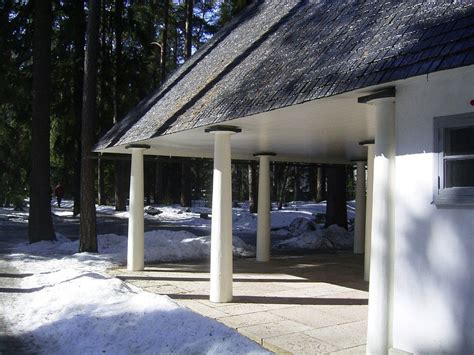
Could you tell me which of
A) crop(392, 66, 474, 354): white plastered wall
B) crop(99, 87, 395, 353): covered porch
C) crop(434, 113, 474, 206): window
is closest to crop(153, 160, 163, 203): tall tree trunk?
crop(99, 87, 395, 353): covered porch

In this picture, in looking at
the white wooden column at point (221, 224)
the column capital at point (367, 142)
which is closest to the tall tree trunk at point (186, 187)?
the column capital at point (367, 142)

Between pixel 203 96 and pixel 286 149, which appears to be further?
pixel 286 149

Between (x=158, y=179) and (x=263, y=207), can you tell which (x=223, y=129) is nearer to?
(x=263, y=207)

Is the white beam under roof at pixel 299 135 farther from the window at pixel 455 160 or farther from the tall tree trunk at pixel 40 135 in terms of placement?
the tall tree trunk at pixel 40 135

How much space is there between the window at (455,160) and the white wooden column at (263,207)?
26.2 ft

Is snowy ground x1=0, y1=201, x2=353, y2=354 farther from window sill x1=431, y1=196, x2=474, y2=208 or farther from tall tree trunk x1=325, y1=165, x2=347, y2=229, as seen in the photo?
tall tree trunk x1=325, y1=165, x2=347, y2=229

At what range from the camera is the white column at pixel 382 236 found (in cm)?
500

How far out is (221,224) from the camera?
8094mm

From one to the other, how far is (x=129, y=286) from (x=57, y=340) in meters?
2.94

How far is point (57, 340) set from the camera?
21.3 feet

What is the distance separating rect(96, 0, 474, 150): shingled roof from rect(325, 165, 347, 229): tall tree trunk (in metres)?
9.47

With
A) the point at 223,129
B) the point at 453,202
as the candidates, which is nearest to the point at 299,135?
the point at 223,129

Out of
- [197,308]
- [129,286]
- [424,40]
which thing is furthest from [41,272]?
[424,40]

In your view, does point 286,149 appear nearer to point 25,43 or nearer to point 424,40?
point 424,40
